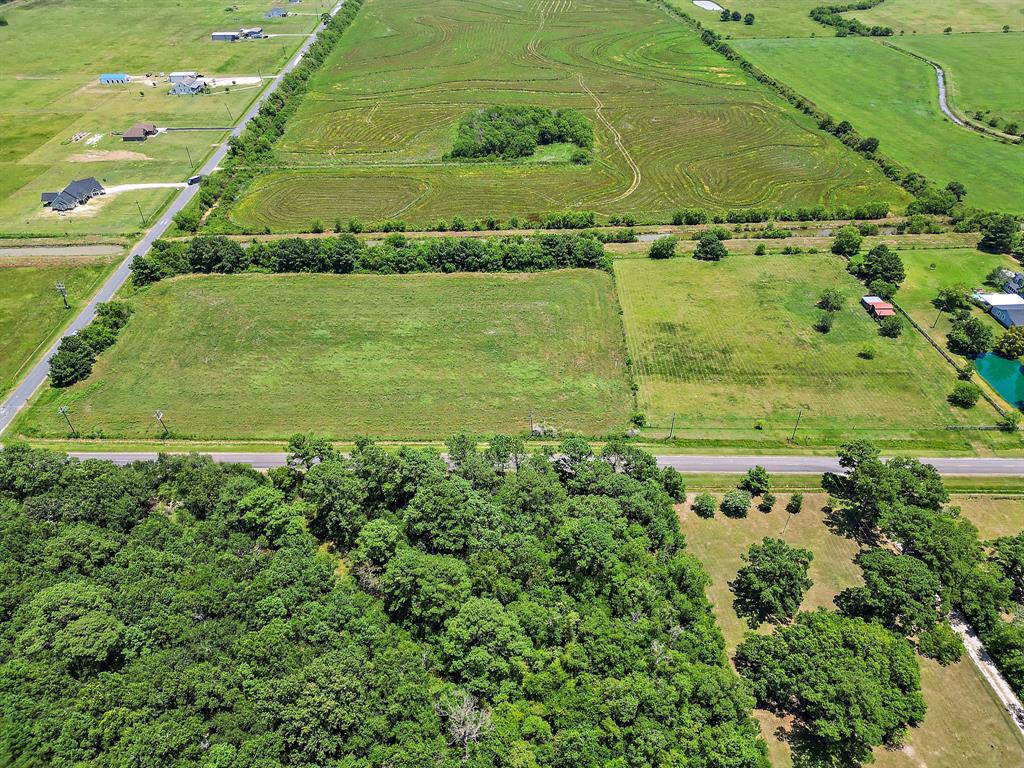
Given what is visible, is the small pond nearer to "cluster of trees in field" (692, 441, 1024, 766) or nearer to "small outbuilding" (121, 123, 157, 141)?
"cluster of trees in field" (692, 441, 1024, 766)

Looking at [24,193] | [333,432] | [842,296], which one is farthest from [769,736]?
[24,193]

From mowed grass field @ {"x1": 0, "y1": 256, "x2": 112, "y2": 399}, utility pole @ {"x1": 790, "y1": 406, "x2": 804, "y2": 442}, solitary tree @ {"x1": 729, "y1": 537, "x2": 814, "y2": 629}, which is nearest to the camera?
solitary tree @ {"x1": 729, "y1": 537, "x2": 814, "y2": 629}

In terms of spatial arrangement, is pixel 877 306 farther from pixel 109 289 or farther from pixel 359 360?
pixel 109 289

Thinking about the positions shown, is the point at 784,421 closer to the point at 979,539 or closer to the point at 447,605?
the point at 979,539

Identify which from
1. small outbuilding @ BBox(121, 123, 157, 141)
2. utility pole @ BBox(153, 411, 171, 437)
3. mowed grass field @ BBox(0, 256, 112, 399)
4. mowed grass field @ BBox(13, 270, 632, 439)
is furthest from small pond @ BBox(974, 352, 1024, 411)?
small outbuilding @ BBox(121, 123, 157, 141)

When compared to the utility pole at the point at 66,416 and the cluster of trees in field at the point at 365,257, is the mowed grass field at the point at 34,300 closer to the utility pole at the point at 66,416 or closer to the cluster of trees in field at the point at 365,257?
the cluster of trees in field at the point at 365,257
